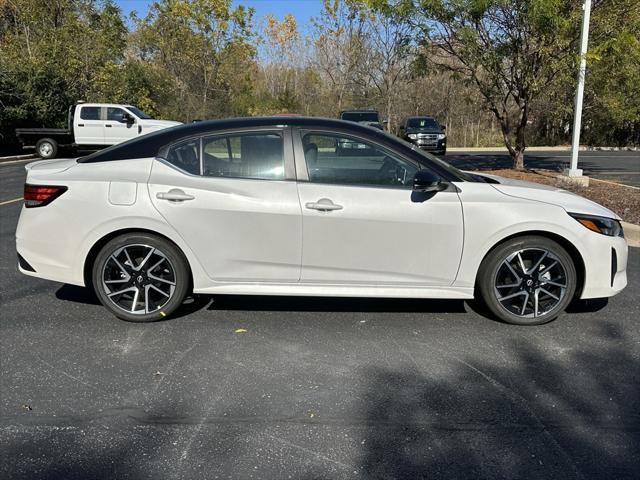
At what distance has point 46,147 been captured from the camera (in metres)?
20.5

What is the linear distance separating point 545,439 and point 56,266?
12.1 ft

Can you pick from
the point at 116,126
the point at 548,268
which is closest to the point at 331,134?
the point at 548,268

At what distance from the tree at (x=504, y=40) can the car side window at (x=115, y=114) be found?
12113 millimetres

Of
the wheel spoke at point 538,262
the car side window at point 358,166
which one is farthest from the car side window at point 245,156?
the wheel spoke at point 538,262

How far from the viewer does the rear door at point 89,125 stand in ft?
68.1

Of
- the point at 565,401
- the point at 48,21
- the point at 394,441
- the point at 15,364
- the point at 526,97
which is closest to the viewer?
the point at 394,441

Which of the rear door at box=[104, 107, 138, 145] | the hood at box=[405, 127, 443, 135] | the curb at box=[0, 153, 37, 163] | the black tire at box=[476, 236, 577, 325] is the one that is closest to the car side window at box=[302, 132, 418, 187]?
the black tire at box=[476, 236, 577, 325]

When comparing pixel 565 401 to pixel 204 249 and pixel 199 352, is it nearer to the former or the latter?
pixel 199 352

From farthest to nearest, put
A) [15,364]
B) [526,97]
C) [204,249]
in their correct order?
[526,97] → [204,249] → [15,364]

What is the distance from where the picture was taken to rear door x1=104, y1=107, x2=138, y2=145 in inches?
822

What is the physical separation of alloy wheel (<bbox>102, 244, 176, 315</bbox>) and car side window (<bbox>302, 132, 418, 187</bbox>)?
4.50ft

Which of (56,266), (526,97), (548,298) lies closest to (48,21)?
(526,97)

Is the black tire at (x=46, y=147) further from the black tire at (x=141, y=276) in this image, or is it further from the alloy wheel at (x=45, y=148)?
the black tire at (x=141, y=276)

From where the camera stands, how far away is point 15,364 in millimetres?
3801
